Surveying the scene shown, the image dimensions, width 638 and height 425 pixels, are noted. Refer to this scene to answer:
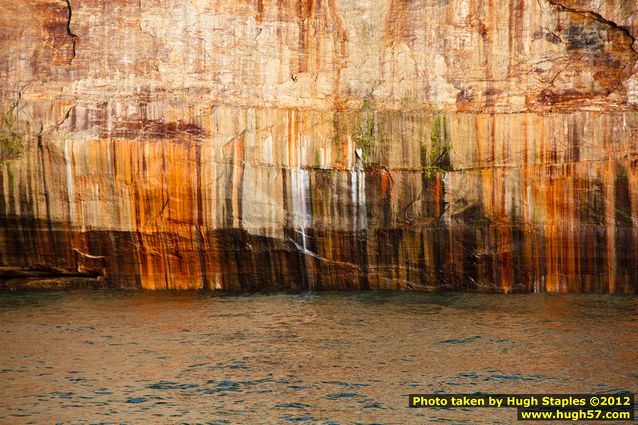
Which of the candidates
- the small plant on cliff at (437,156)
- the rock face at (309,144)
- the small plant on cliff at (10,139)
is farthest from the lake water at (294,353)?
the small plant on cliff at (10,139)

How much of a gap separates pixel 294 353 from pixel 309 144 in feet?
9.49

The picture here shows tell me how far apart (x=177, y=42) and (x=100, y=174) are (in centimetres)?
167

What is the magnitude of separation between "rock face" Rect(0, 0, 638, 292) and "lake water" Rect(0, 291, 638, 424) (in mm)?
406

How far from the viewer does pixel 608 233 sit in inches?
337

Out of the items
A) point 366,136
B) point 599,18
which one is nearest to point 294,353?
point 366,136

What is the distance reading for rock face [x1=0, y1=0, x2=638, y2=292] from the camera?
28.7 ft

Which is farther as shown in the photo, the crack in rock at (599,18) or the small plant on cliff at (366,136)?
the small plant on cliff at (366,136)

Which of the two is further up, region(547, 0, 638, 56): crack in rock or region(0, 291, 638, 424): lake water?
region(547, 0, 638, 56): crack in rock

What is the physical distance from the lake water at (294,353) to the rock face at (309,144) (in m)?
0.41

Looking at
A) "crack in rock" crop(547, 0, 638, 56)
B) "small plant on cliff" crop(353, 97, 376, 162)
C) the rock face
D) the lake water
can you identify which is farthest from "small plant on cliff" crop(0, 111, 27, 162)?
"crack in rock" crop(547, 0, 638, 56)

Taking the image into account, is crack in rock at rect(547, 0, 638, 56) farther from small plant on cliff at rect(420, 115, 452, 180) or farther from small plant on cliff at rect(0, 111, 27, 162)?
small plant on cliff at rect(0, 111, 27, 162)

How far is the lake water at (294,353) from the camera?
553 cm

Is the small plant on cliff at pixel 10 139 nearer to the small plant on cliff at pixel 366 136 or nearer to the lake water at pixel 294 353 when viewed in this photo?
the lake water at pixel 294 353

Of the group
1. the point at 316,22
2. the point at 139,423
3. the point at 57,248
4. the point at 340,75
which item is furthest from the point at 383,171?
the point at 139,423
